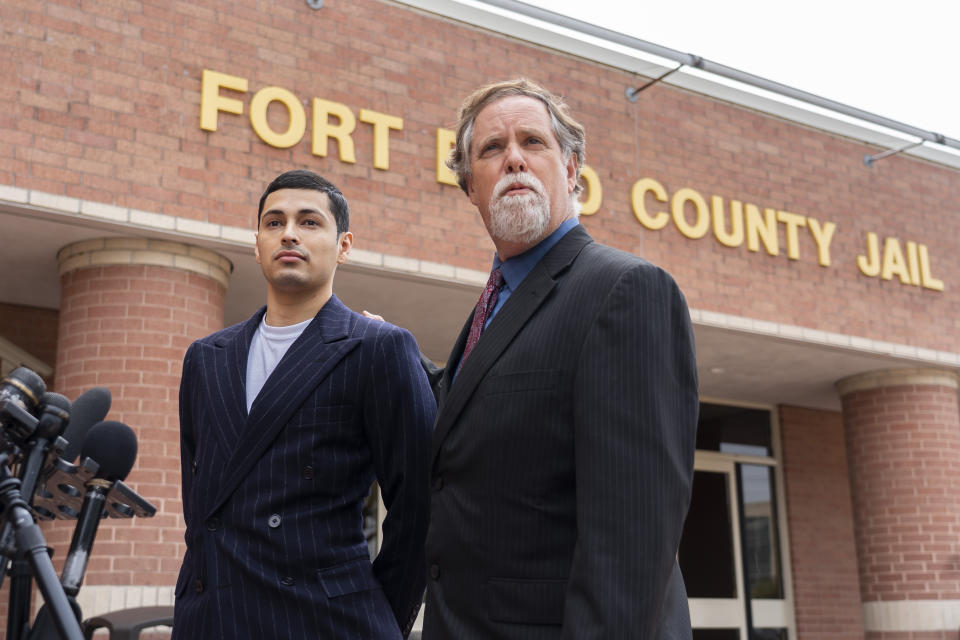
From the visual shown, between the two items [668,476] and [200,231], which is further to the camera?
[200,231]

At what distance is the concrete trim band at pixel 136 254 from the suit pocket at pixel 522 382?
541 centimetres

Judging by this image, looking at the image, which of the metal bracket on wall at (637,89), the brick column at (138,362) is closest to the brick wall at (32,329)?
the brick column at (138,362)

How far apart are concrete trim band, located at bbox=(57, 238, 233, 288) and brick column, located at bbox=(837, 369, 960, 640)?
732cm

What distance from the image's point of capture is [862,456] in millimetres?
10812

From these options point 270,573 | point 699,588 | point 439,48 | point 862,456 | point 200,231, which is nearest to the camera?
point 270,573

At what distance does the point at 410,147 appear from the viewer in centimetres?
779

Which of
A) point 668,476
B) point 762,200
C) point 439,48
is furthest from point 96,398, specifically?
point 762,200

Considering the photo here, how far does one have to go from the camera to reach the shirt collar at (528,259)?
2133 mm

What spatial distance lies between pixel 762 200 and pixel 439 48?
355cm

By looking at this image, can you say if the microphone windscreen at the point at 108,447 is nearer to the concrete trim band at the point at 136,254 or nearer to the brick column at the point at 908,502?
the concrete trim band at the point at 136,254

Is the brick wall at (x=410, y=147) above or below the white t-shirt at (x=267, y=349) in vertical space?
above

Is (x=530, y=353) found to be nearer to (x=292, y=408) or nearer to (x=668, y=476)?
(x=668, y=476)

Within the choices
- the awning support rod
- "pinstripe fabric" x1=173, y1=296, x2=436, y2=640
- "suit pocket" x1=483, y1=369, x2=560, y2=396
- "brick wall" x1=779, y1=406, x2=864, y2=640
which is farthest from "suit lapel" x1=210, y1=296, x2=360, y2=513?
"brick wall" x1=779, y1=406, x2=864, y2=640

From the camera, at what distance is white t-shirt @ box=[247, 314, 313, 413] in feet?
8.26
